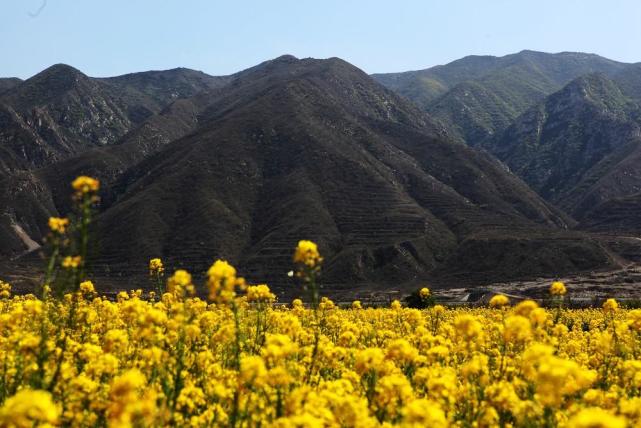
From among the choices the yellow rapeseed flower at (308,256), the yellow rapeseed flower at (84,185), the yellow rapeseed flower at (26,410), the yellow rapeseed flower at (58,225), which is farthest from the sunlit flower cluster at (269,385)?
the yellow rapeseed flower at (84,185)

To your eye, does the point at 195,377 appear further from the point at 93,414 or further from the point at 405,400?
the point at 405,400

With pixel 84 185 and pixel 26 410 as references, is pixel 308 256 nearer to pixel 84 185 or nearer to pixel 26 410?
pixel 84 185

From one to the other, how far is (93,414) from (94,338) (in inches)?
231

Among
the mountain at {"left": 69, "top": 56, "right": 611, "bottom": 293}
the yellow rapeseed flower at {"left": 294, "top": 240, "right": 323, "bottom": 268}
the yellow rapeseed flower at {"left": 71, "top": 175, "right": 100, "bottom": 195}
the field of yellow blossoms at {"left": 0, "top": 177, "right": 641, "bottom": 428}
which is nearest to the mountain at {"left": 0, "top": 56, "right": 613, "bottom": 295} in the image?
the mountain at {"left": 69, "top": 56, "right": 611, "bottom": 293}

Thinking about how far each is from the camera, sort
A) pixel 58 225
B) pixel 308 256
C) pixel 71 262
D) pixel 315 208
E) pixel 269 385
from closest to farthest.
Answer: pixel 71 262
pixel 58 225
pixel 308 256
pixel 269 385
pixel 315 208

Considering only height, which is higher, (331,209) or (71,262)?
(331,209)

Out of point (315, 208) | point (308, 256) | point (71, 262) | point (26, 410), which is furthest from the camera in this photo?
point (315, 208)

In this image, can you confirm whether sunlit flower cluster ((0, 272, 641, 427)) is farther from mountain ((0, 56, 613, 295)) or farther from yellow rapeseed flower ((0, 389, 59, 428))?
mountain ((0, 56, 613, 295))

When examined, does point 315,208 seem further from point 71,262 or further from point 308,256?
point 71,262

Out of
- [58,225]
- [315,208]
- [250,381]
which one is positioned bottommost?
[250,381]

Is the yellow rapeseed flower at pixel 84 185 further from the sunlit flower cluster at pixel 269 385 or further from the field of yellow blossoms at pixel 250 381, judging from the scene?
the sunlit flower cluster at pixel 269 385

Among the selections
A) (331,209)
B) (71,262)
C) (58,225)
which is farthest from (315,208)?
(71,262)

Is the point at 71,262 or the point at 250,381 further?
the point at 250,381

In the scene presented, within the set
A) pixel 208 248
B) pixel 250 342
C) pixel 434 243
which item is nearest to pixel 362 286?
pixel 434 243
